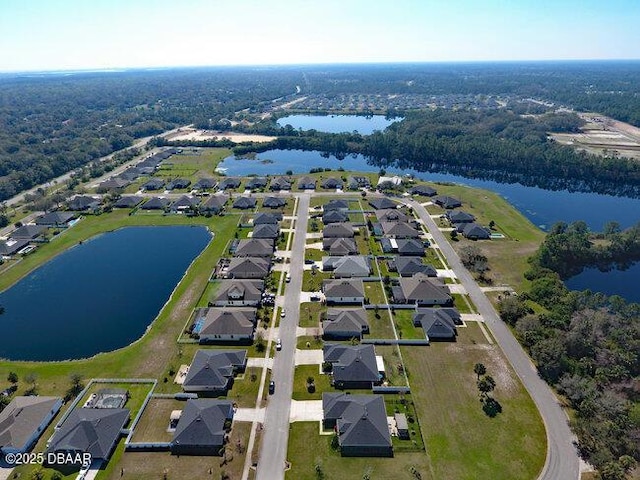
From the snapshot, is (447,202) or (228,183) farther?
(228,183)

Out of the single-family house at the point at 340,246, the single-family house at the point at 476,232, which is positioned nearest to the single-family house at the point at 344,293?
the single-family house at the point at 340,246

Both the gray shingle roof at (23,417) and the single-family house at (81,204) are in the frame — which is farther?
the single-family house at (81,204)

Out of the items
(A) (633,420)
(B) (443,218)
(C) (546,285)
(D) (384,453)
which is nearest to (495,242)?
(B) (443,218)

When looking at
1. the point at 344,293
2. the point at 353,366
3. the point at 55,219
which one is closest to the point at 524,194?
the point at 344,293

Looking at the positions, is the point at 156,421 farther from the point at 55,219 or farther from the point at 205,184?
the point at 205,184

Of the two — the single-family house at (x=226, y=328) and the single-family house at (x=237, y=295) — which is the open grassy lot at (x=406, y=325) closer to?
the single-family house at (x=226, y=328)

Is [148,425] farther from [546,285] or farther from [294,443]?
[546,285]

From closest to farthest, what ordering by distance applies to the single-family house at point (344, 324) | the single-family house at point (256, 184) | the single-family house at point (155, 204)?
the single-family house at point (344, 324) → the single-family house at point (155, 204) → the single-family house at point (256, 184)

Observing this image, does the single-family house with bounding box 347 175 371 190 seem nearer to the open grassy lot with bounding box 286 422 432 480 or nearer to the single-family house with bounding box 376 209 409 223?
the single-family house with bounding box 376 209 409 223
